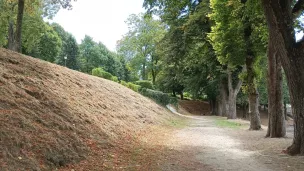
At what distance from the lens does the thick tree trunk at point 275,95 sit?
1312cm

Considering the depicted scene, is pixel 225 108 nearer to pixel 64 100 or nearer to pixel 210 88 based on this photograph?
pixel 210 88

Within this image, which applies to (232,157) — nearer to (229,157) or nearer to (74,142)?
(229,157)

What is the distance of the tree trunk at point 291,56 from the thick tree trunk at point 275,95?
398 cm

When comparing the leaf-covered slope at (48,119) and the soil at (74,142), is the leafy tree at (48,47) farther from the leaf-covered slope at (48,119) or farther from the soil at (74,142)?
the soil at (74,142)

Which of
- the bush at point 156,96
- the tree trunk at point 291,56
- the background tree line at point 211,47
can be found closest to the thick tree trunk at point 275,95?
the background tree line at point 211,47

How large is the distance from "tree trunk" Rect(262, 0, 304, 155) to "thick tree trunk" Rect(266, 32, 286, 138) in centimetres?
398

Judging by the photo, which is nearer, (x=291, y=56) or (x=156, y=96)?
(x=291, y=56)

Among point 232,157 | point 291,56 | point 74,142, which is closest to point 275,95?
point 291,56

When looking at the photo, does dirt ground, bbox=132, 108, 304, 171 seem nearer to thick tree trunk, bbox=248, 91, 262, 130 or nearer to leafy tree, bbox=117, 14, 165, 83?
thick tree trunk, bbox=248, 91, 262, 130

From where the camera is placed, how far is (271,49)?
43.8 feet

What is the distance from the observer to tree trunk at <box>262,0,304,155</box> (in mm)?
8898

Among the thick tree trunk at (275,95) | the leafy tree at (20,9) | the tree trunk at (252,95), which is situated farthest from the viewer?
the leafy tree at (20,9)

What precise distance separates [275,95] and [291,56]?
15.1 feet

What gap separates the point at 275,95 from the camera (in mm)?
13211
